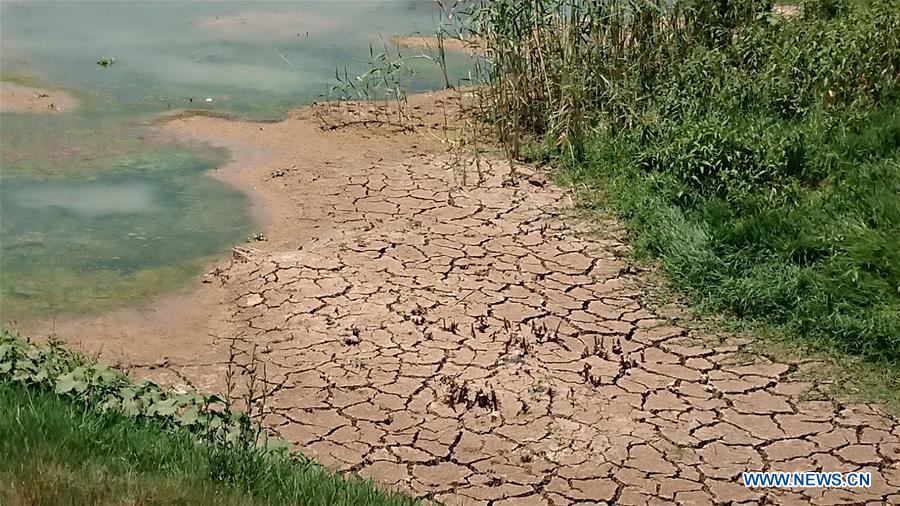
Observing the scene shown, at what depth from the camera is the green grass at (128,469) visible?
367 cm

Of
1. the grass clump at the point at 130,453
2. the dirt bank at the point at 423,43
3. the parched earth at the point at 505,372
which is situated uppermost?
the dirt bank at the point at 423,43

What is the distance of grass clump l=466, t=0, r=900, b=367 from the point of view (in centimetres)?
623

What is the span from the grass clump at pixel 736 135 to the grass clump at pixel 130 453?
2.82 meters

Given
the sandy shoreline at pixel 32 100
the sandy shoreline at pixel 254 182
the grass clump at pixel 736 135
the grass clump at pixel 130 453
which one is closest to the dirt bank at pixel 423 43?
the sandy shoreline at pixel 254 182

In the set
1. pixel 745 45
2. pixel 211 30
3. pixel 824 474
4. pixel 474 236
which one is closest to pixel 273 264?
pixel 474 236

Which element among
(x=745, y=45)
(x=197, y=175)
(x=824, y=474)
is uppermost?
(x=745, y=45)

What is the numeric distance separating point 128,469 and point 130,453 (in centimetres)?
16

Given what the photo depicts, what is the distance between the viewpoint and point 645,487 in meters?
4.85

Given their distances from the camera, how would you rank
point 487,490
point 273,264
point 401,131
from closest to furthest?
point 487,490, point 273,264, point 401,131

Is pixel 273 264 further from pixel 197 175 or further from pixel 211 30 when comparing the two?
pixel 211 30

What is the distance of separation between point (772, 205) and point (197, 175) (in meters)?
3.98

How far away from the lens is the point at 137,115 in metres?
9.61

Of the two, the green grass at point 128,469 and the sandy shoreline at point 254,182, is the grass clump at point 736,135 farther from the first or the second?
the green grass at point 128,469

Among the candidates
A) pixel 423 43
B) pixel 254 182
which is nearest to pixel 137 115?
pixel 254 182
